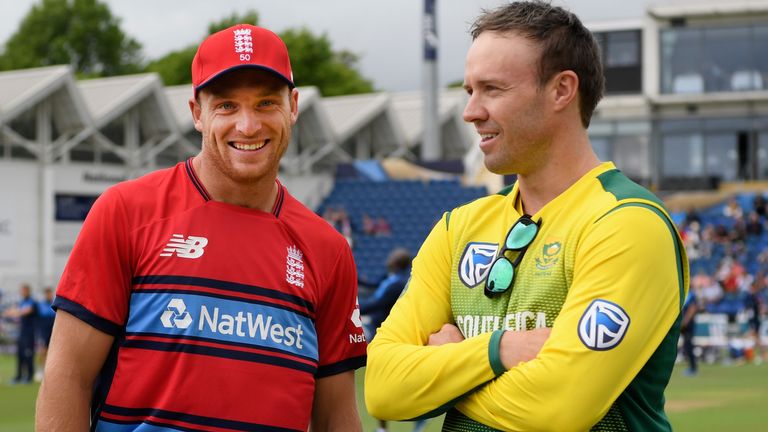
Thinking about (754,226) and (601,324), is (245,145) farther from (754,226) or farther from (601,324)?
(754,226)

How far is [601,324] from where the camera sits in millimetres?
2959

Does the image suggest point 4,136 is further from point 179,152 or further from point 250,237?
point 250,237

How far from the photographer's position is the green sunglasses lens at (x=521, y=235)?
3.13m

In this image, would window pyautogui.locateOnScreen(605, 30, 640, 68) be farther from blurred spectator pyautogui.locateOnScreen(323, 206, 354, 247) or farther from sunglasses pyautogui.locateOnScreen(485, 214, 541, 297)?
sunglasses pyautogui.locateOnScreen(485, 214, 541, 297)

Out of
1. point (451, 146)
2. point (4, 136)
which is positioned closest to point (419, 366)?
point (4, 136)

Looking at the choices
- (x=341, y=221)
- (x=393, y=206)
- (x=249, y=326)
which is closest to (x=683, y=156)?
(x=393, y=206)

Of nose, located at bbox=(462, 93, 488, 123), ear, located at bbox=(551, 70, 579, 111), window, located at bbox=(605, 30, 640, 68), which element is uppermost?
window, located at bbox=(605, 30, 640, 68)

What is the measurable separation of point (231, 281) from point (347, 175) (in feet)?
136

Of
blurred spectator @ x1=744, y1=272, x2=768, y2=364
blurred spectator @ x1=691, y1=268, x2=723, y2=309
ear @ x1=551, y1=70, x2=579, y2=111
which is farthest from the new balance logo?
blurred spectator @ x1=691, y1=268, x2=723, y2=309

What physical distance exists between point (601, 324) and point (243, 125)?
1.16 m

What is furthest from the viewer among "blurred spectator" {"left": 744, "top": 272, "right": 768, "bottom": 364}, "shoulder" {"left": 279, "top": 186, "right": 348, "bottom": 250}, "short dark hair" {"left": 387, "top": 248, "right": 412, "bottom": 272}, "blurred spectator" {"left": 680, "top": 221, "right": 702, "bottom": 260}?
"blurred spectator" {"left": 680, "top": 221, "right": 702, "bottom": 260}

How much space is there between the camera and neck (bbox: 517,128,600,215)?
323 cm

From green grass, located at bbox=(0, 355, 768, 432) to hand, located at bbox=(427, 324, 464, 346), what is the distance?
9473mm

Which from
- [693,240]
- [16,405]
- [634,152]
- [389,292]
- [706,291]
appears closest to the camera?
[389,292]
